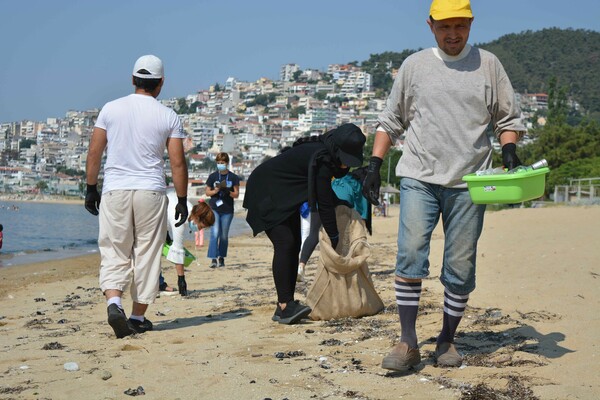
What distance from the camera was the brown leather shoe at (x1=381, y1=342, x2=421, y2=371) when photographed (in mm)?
4164

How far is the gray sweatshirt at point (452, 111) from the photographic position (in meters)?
4.35

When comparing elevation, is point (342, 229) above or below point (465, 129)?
below

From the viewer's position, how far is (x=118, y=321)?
18.4 ft

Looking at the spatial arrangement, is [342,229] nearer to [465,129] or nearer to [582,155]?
[465,129]

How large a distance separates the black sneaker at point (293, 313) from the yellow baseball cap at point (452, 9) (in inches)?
104

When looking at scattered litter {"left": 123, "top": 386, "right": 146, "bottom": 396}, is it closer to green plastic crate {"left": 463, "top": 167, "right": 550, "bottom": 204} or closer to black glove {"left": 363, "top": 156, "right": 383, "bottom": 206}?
black glove {"left": 363, "top": 156, "right": 383, "bottom": 206}

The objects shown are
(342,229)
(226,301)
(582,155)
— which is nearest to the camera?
(342,229)

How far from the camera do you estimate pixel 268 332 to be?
582 centimetres

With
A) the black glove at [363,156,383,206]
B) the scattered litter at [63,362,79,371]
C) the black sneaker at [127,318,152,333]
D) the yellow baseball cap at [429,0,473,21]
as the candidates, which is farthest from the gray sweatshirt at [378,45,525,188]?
the black sneaker at [127,318,152,333]

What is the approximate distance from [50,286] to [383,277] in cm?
468

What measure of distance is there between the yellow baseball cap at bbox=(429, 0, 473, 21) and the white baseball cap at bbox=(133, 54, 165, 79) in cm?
240

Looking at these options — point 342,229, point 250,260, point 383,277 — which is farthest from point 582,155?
point 342,229

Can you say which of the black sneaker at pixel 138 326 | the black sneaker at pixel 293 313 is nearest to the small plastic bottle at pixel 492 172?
the black sneaker at pixel 293 313

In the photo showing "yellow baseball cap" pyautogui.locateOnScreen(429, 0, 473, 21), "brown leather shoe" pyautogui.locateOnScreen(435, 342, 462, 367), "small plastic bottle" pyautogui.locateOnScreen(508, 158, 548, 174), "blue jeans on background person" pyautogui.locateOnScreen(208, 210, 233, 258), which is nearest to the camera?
"small plastic bottle" pyautogui.locateOnScreen(508, 158, 548, 174)
